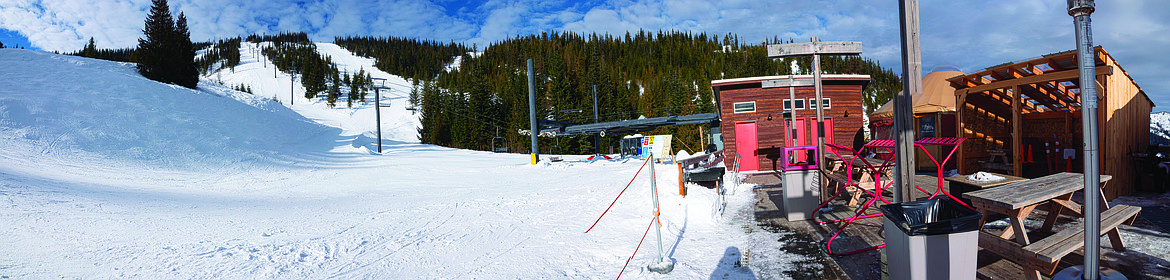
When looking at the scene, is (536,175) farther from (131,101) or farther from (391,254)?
(131,101)

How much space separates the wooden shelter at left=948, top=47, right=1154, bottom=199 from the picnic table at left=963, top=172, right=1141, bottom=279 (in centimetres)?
359

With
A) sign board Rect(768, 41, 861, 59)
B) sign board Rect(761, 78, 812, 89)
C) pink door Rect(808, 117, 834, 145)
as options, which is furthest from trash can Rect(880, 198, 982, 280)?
pink door Rect(808, 117, 834, 145)

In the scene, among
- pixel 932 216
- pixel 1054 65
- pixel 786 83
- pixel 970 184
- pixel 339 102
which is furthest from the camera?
pixel 339 102

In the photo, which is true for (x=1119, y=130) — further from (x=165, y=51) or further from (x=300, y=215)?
(x=165, y=51)

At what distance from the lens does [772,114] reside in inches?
656

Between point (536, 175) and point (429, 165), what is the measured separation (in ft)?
18.8

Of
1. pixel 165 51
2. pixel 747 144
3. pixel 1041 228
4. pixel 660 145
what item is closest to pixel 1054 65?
pixel 1041 228

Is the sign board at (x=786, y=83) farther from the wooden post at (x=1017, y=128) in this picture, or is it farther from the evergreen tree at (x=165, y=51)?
the evergreen tree at (x=165, y=51)

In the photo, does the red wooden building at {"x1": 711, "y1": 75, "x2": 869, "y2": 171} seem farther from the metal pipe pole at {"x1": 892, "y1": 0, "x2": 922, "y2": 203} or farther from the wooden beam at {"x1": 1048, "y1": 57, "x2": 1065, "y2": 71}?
the metal pipe pole at {"x1": 892, "y1": 0, "x2": 922, "y2": 203}

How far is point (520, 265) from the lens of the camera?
512 centimetres

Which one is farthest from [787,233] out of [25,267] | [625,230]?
[25,267]

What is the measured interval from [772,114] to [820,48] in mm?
9511

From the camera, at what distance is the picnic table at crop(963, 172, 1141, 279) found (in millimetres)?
3353

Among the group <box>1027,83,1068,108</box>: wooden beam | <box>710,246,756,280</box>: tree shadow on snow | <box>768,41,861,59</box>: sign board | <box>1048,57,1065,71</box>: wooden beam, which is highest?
<box>768,41,861,59</box>: sign board
